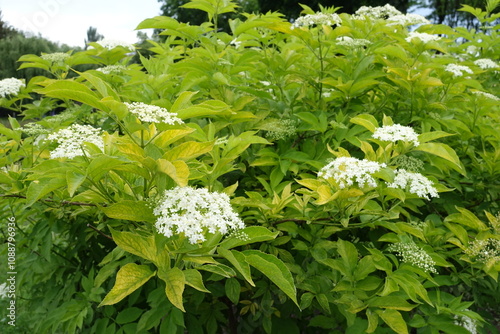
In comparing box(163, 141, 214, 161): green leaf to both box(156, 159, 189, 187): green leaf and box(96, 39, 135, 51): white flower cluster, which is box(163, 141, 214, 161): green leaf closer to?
box(156, 159, 189, 187): green leaf

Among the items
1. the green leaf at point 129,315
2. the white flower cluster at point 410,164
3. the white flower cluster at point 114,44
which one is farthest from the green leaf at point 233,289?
the white flower cluster at point 114,44

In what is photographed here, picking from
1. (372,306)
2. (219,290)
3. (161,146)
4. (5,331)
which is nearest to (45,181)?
(161,146)

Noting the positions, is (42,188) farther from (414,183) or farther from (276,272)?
(414,183)

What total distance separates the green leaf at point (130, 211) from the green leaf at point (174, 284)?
0.16 m

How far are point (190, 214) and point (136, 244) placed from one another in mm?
188

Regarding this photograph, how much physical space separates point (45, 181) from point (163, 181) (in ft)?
1.35

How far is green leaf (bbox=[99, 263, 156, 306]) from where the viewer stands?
109cm

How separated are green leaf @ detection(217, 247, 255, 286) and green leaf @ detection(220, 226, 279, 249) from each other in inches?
1.2

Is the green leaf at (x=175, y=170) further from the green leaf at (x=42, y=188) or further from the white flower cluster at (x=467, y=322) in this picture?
the white flower cluster at (x=467, y=322)

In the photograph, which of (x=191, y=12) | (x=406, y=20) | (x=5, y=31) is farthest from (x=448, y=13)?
(x=5, y=31)

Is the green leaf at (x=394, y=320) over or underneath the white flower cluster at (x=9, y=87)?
underneath

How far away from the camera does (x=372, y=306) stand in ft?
5.32

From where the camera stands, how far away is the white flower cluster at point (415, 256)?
1.62 meters

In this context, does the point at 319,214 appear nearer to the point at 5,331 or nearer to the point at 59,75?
the point at 59,75
